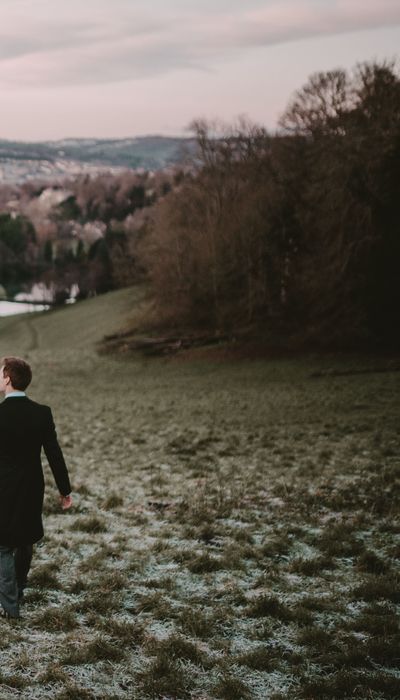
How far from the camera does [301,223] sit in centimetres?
4044

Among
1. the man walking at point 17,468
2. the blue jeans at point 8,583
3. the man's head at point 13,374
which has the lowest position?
the blue jeans at point 8,583

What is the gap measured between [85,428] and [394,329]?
23987 mm

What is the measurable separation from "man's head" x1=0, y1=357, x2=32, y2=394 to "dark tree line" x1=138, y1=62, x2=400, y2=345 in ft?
104

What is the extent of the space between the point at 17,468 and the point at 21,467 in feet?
0.12

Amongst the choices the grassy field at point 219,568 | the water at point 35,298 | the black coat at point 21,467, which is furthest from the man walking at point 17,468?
the water at point 35,298

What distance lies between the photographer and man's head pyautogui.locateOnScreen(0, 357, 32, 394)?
6.26 metres

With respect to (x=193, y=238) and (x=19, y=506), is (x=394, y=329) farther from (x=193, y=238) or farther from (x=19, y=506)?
(x=19, y=506)

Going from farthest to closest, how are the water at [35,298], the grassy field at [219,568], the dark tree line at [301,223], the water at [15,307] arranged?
the water at [35,298]
the water at [15,307]
the dark tree line at [301,223]
the grassy field at [219,568]

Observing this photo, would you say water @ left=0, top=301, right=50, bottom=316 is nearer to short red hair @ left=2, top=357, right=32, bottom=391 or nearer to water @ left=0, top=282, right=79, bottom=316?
water @ left=0, top=282, right=79, bottom=316

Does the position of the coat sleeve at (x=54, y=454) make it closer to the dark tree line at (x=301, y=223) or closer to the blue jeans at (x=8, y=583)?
the blue jeans at (x=8, y=583)

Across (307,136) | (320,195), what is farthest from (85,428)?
(307,136)

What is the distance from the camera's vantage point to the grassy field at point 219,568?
5434 mm

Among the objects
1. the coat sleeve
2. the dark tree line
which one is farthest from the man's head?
the dark tree line

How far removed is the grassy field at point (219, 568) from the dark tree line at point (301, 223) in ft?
61.1
